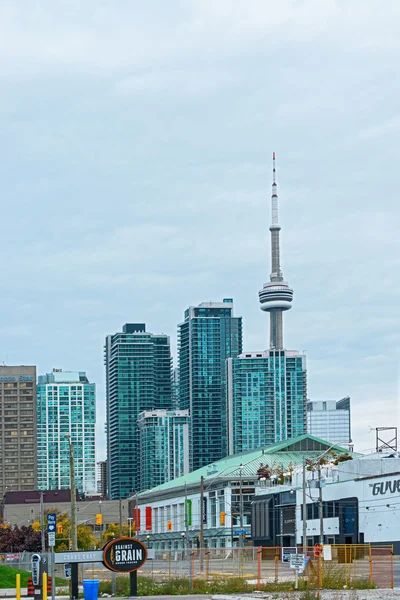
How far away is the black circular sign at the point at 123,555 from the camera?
122 ft

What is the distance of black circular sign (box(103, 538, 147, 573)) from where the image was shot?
37094mm

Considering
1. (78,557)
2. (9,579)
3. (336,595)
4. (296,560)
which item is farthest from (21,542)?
(336,595)

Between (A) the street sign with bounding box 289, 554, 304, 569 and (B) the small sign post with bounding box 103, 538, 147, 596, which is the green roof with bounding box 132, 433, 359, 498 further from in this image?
(B) the small sign post with bounding box 103, 538, 147, 596

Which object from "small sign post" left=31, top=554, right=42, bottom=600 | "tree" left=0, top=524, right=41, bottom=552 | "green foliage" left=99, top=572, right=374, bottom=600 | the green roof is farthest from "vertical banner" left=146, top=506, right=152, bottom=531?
"small sign post" left=31, top=554, right=42, bottom=600

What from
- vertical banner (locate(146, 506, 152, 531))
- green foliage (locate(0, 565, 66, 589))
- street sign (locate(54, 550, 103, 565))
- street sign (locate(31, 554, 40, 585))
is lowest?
vertical banner (locate(146, 506, 152, 531))

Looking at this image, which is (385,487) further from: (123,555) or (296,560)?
(123,555)

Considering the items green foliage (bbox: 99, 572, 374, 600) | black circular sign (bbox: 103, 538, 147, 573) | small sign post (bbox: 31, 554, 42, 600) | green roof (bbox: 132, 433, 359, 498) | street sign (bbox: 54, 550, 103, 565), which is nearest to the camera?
black circular sign (bbox: 103, 538, 147, 573)

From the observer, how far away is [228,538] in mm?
152875

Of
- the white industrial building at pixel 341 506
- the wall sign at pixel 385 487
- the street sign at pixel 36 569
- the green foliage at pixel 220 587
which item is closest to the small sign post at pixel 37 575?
the street sign at pixel 36 569

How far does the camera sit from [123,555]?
37.4 meters

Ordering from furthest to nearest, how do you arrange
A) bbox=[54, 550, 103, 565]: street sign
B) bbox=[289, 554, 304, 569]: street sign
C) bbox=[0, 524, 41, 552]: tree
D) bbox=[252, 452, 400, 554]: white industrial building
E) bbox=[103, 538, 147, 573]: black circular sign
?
bbox=[0, 524, 41, 552]: tree → bbox=[252, 452, 400, 554]: white industrial building → bbox=[289, 554, 304, 569]: street sign → bbox=[54, 550, 103, 565]: street sign → bbox=[103, 538, 147, 573]: black circular sign

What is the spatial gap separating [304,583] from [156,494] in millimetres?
154893

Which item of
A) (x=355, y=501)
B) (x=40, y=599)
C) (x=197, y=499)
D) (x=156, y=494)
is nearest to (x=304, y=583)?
(x=40, y=599)

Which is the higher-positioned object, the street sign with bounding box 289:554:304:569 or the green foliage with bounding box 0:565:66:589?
the street sign with bounding box 289:554:304:569
